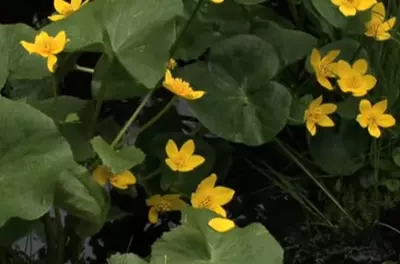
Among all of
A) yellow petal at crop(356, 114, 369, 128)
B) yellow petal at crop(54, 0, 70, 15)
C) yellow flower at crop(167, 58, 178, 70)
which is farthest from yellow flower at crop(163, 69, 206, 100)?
yellow petal at crop(356, 114, 369, 128)

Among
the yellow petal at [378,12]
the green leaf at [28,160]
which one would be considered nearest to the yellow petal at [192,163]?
the green leaf at [28,160]

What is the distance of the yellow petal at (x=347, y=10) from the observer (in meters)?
1.68

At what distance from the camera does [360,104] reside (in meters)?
1.74

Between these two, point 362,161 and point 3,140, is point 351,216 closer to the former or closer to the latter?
point 362,161

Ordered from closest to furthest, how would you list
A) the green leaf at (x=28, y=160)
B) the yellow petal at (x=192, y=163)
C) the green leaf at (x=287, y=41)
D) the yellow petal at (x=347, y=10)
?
→ the green leaf at (x=28, y=160), the yellow petal at (x=192, y=163), the yellow petal at (x=347, y=10), the green leaf at (x=287, y=41)

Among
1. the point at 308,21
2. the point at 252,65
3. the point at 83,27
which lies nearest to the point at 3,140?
the point at 83,27

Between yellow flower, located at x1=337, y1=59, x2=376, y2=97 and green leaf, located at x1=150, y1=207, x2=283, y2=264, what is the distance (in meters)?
0.39

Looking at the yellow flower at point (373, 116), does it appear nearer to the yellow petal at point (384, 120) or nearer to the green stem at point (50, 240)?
the yellow petal at point (384, 120)

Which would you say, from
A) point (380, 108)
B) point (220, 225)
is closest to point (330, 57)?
point (380, 108)

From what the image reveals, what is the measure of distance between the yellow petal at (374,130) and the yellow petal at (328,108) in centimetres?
7

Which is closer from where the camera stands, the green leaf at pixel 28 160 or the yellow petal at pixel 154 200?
the green leaf at pixel 28 160

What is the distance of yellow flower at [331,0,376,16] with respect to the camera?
1.68 meters

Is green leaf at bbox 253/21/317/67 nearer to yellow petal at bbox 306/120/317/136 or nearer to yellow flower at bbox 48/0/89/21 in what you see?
yellow petal at bbox 306/120/317/136

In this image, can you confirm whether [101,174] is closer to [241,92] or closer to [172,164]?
[172,164]
